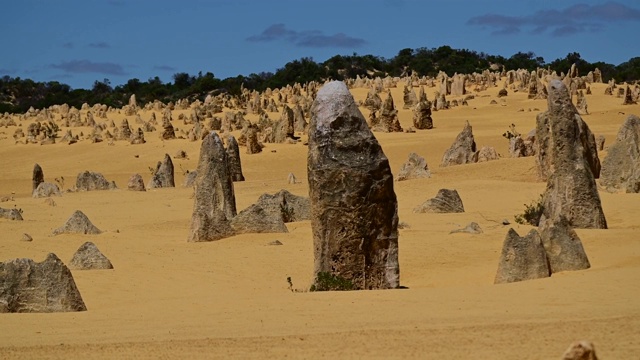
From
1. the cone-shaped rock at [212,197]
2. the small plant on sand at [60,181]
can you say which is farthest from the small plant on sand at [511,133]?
the cone-shaped rock at [212,197]

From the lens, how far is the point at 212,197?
1703 cm

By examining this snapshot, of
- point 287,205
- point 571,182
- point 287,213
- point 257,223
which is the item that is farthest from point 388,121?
point 571,182

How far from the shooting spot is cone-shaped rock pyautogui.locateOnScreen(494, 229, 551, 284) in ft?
38.0

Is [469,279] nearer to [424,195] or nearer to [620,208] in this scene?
[620,208]

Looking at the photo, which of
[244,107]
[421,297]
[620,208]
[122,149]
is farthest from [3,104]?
[421,297]

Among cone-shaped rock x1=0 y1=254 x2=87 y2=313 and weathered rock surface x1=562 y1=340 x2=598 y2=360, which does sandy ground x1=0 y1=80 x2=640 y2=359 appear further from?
weathered rock surface x1=562 y1=340 x2=598 y2=360

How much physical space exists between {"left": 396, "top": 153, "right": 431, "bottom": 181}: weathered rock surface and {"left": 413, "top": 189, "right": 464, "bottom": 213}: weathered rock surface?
559 centimetres

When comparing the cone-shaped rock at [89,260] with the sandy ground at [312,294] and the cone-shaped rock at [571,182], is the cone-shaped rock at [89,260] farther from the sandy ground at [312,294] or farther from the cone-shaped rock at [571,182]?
the cone-shaped rock at [571,182]

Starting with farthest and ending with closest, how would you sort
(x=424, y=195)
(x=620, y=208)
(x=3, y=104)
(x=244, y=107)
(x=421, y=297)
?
(x=3, y=104)
(x=244, y=107)
(x=424, y=195)
(x=620, y=208)
(x=421, y=297)

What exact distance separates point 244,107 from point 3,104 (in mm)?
22029

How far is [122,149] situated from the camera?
40000mm

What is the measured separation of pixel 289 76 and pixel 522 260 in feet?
202

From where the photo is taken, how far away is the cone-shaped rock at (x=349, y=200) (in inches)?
452

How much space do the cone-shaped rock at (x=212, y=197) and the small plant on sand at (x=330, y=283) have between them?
217 inches
